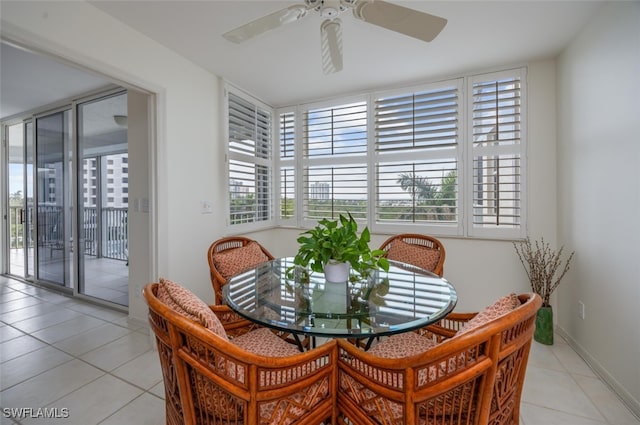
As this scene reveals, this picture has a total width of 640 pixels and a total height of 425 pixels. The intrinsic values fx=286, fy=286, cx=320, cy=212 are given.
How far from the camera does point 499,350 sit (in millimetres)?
853

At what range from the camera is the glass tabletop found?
1.18 m

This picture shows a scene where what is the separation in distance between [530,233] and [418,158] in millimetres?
1261

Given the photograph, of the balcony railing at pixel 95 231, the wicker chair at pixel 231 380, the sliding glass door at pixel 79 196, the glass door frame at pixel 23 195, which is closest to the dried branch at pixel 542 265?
the wicker chair at pixel 231 380

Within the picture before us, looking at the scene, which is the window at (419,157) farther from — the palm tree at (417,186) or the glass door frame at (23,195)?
the glass door frame at (23,195)

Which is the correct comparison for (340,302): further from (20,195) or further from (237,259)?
(20,195)

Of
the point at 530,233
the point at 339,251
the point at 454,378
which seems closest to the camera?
the point at 454,378

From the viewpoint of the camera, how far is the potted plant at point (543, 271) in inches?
93.3

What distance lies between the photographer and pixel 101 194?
134 inches

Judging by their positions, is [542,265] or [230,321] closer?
[230,321]

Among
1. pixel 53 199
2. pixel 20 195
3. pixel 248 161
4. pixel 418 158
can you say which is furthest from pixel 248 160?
pixel 20 195

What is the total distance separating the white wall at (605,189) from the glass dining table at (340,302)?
1.16 meters

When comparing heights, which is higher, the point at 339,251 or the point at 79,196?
the point at 79,196

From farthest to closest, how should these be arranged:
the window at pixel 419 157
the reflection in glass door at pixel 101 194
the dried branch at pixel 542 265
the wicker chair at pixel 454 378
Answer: the reflection in glass door at pixel 101 194, the window at pixel 419 157, the dried branch at pixel 542 265, the wicker chair at pixel 454 378

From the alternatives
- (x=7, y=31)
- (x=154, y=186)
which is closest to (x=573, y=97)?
(x=154, y=186)
